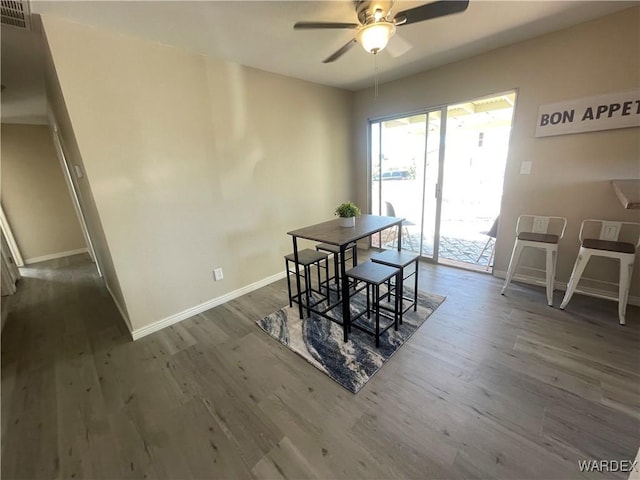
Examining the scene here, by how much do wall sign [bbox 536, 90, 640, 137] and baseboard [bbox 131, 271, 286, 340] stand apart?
3432 millimetres

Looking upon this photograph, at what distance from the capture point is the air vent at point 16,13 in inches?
61.1

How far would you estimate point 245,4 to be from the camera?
1.70 metres

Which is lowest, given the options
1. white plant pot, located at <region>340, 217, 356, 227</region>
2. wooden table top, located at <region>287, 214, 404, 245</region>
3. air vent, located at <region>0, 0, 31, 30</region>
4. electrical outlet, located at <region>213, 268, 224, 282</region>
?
electrical outlet, located at <region>213, 268, 224, 282</region>

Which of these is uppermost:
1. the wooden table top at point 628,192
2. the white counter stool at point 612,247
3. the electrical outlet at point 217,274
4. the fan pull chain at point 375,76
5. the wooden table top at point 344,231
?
the fan pull chain at point 375,76

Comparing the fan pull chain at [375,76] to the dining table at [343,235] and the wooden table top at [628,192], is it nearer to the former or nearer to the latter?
the dining table at [343,235]

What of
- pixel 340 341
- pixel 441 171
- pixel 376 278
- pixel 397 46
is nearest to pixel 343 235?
pixel 376 278

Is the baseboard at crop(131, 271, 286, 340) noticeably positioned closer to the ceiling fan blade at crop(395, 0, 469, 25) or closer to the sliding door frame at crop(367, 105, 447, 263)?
the sliding door frame at crop(367, 105, 447, 263)

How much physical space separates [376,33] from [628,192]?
2406mm

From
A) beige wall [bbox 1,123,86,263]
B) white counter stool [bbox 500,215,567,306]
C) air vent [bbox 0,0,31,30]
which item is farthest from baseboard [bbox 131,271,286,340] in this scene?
beige wall [bbox 1,123,86,263]

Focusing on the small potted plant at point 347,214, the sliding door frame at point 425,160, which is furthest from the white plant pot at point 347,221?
the sliding door frame at point 425,160

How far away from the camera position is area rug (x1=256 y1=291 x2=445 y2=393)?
1.84 meters

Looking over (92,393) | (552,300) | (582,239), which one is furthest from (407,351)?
(92,393)

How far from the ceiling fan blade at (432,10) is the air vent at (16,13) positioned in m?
2.30

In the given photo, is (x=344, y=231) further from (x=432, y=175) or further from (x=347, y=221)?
(x=432, y=175)
